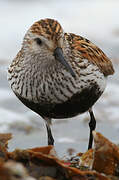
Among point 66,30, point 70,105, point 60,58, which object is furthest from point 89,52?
point 66,30

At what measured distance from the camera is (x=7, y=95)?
33.8ft

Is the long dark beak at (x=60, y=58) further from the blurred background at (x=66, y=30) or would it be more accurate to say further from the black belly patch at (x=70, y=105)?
the blurred background at (x=66, y=30)

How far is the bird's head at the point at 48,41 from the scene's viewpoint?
17.5ft

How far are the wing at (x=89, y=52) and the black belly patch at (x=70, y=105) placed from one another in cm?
32

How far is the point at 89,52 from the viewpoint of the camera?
6.28 meters

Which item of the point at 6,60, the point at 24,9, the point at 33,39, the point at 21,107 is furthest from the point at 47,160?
the point at 24,9

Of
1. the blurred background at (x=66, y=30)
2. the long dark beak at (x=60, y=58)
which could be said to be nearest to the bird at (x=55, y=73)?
the long dark beak at (x=60, y=58)

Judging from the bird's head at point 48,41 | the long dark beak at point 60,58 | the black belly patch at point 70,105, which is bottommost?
the black belly patch at point 70,105

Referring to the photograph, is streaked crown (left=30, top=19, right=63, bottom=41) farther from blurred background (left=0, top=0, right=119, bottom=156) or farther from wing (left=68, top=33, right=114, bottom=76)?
blurred background (left=0, top=0, right=119, bottom=156)

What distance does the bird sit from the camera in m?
5.41

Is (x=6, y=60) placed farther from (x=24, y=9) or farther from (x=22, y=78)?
(x=22, y=78)

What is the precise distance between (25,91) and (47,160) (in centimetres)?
153

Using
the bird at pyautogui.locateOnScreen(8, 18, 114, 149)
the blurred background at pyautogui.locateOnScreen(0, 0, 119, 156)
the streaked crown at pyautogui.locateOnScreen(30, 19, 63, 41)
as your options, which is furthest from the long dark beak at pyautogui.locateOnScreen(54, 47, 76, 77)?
the blurred background at pyautogui.locateOnScreen(0, 0, 119, 156)

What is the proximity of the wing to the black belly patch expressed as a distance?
316mm
